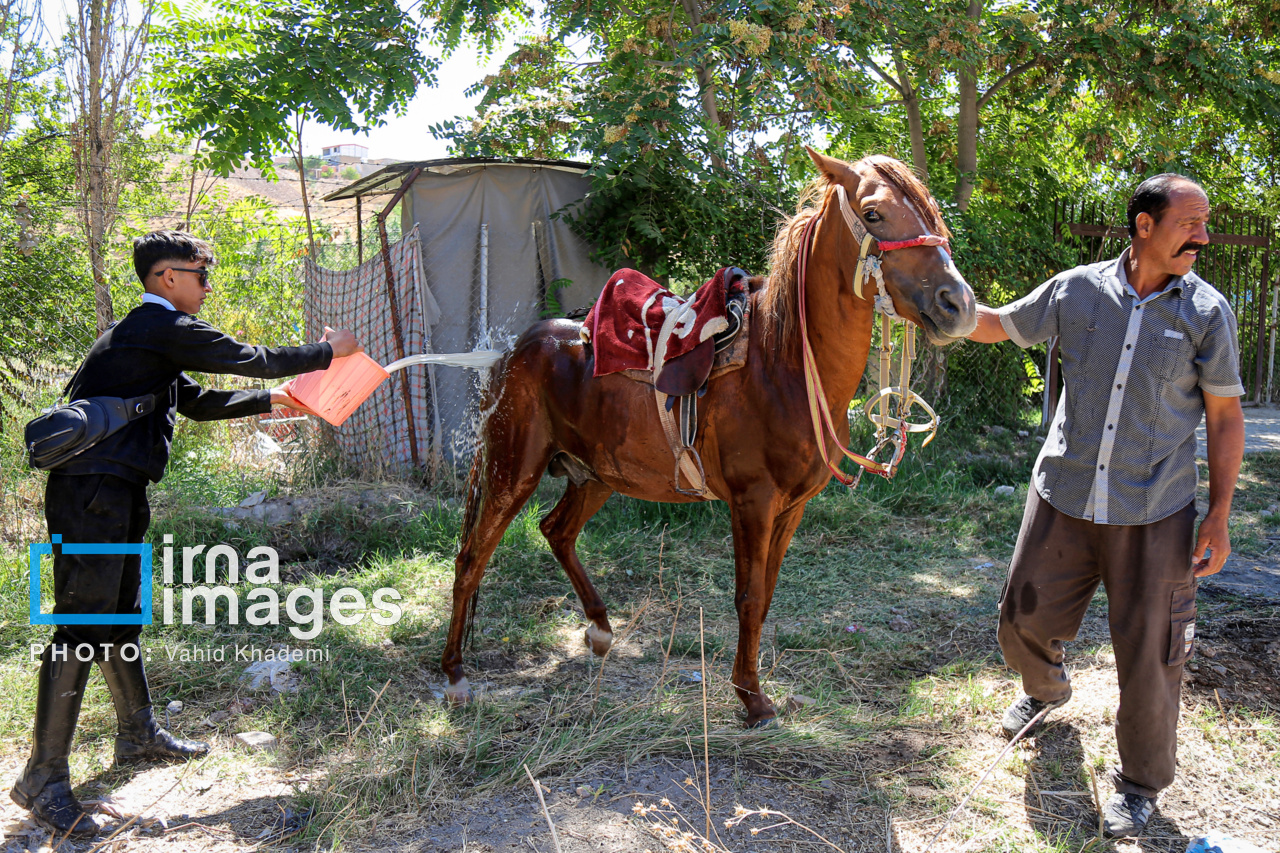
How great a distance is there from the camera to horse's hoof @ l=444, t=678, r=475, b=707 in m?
3.64

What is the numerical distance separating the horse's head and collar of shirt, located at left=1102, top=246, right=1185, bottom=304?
Result: 52cm

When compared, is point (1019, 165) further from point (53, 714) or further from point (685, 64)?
point (53, 714)

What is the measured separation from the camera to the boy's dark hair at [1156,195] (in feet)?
8.43

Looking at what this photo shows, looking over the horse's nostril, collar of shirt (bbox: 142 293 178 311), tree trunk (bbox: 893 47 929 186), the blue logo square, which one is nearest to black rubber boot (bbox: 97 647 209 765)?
the blue logo square

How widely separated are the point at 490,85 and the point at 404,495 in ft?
13.2

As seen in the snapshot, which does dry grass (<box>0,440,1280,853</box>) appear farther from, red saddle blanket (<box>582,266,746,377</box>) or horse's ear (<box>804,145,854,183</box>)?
horse's ear (<box>804,145,854,183</box>)

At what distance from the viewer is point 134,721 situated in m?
3.11

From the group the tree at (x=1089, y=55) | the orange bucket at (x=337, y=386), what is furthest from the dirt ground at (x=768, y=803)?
the tree at (x=1089, y=55)

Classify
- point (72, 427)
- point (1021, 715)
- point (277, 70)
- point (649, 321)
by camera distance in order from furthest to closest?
point (277, 70), point (649, 321), point (1021, 715), point (72, 427)

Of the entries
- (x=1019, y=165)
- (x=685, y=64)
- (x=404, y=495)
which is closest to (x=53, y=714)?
(x=404, y=495)

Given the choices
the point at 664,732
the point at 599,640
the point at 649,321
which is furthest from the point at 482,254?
the point at 664,732

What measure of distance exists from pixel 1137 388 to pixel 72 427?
3.38m

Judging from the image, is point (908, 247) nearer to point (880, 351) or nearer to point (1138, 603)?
point (880, 351)

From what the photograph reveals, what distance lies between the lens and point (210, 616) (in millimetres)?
4309
